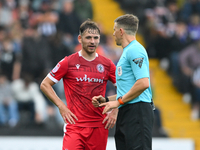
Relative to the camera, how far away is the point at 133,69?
194 inches

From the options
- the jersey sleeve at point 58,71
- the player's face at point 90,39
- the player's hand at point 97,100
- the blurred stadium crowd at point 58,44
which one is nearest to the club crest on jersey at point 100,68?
the player's face at point 90,39

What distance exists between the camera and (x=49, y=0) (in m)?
14.0

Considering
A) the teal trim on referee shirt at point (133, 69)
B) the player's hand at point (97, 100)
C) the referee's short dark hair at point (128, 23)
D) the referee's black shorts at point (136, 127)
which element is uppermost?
the referee's short dark hair at point (128, 23)

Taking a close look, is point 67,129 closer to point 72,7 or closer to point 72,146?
point 72,146

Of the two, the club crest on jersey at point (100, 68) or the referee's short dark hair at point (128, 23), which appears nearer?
the referee's short dark hair at point (128, 23)

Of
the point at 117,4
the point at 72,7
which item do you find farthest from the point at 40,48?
the point at 117,4

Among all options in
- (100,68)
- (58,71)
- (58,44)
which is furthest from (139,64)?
(58,44)

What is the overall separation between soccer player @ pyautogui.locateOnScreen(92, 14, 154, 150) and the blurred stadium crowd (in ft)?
16.9

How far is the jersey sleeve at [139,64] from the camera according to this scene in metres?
4.87

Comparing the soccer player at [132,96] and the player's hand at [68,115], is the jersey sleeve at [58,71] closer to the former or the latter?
the player's hand at [68,115]

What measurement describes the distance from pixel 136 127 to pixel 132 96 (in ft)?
1.40

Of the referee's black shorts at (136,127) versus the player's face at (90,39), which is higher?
the player's face at (90,39)

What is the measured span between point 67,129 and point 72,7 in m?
8.71

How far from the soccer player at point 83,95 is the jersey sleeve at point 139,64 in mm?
882
